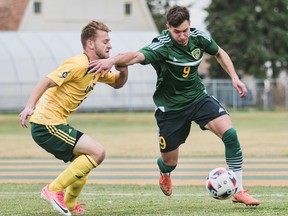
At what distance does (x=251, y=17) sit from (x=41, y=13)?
40.5 ft

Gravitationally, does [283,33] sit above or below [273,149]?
below

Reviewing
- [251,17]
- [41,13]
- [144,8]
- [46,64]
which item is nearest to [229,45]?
[251,17]

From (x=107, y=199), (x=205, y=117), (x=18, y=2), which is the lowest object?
(x=18, y=2)

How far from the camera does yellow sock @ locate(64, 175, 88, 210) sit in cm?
871

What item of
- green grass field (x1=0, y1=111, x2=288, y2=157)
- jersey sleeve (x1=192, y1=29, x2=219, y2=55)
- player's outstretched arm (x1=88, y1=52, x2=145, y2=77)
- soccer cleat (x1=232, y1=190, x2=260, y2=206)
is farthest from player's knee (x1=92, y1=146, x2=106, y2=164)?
green grass field (x1=0, y1=111, x2=288, y2=157)

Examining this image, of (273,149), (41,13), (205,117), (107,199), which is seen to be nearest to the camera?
(205,117)

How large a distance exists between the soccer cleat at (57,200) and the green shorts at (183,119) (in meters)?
1.62

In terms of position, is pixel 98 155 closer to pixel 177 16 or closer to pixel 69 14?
pixel 177 16

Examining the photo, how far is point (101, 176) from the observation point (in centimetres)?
1378

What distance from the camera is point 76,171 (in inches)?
329

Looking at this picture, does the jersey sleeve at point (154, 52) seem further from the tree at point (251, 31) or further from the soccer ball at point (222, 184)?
the tree at point (251, 31)

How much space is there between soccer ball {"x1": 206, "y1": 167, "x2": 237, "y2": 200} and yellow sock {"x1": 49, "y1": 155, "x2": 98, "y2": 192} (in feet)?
3.88

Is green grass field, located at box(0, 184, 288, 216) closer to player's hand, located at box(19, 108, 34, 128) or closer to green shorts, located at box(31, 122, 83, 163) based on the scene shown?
green shorts, located at box(31, 122, 83, 163)

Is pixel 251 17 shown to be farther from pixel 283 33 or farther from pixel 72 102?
pixel 72 102
